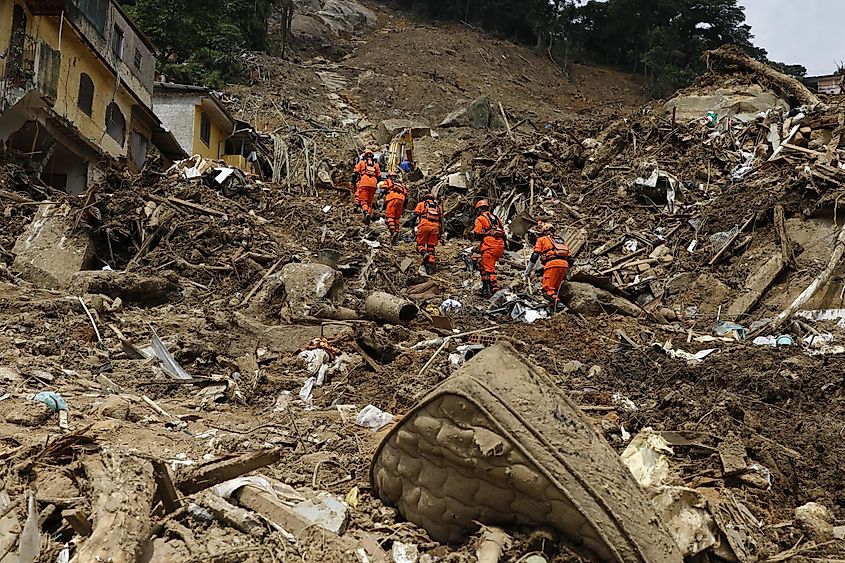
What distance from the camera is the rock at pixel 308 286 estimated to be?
9.07m

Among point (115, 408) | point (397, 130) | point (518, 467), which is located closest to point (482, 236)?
point (115, 408)

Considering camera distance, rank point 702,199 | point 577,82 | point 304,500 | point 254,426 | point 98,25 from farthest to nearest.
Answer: point 577,82, point 98,25, point 702,199, point 254,426, point 304,500

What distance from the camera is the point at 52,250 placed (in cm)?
1004

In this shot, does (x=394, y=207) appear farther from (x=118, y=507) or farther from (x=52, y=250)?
(x=118, y=507)

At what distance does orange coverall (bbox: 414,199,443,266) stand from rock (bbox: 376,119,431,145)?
13.7 m

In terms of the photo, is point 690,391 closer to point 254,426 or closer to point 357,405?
point 357,405

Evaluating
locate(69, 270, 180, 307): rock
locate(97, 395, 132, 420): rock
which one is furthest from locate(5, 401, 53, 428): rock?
locate(69, 270, 180, 307): rock

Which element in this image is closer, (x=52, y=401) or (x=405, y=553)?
(x=405, y=553)

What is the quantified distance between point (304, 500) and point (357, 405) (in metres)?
2.72

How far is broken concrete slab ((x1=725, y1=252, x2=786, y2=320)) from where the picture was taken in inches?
406

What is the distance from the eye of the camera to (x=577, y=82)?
43062mm

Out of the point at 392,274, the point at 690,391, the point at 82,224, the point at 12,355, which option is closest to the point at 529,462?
the point at 690,391

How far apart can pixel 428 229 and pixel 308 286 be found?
377cm

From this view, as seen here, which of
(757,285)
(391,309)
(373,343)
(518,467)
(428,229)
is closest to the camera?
(518,467)
